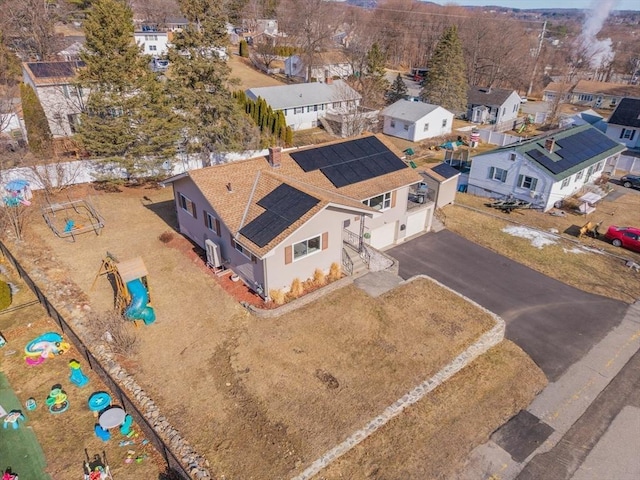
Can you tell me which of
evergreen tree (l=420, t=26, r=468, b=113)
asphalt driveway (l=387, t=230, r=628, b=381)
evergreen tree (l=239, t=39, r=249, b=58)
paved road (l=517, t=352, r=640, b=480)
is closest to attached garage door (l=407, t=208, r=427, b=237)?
asphalt driveway (l=387, t=230, r=628, b=381)

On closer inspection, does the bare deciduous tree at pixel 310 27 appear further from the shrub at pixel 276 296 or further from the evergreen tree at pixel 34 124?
the shrub at pixel 276 296

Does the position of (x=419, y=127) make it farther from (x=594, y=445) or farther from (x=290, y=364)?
(x=594, y=445)

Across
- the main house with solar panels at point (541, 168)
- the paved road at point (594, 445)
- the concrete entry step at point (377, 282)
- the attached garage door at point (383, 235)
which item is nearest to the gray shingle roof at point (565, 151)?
the main house with solar panels at point (541, 168)

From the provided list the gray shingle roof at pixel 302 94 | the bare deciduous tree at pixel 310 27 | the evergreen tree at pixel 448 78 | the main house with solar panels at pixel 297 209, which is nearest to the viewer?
the main house with solar panels at pixel 297 209

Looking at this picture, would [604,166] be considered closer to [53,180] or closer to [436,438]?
[436,438]

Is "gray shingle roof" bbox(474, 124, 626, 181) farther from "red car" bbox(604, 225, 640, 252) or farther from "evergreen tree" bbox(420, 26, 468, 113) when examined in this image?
"evergreen tree" bbox(420, 26, 468, 113)

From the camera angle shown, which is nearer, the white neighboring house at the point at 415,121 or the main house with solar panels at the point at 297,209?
the main house with solar panels at the point at 297,209

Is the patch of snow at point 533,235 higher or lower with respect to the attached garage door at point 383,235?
lower
